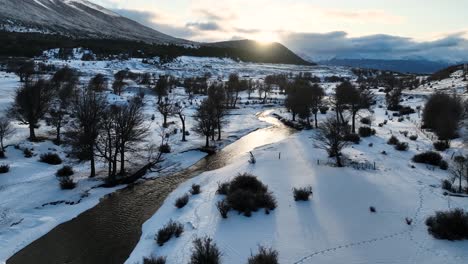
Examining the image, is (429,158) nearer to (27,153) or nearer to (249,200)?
(249,200)

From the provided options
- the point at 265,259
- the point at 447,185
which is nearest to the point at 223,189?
the point at 265,259

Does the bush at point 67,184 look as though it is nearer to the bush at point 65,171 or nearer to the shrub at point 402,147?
the bush at point 65,171

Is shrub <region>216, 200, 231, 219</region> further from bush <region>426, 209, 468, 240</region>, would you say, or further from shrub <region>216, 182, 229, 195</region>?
bush <region>426, 209, 468, 240</region>

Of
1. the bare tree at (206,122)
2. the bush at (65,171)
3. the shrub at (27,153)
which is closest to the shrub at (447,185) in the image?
the bare tree at (206,122)

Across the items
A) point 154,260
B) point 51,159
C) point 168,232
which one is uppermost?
point 51,159

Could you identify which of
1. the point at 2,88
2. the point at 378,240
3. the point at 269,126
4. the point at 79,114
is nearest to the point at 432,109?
the point at 269,126

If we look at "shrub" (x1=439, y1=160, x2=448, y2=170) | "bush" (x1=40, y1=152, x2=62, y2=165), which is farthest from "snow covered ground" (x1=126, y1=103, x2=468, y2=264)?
"bush" (x1=40, y1=152, x2=62, y2=165)
